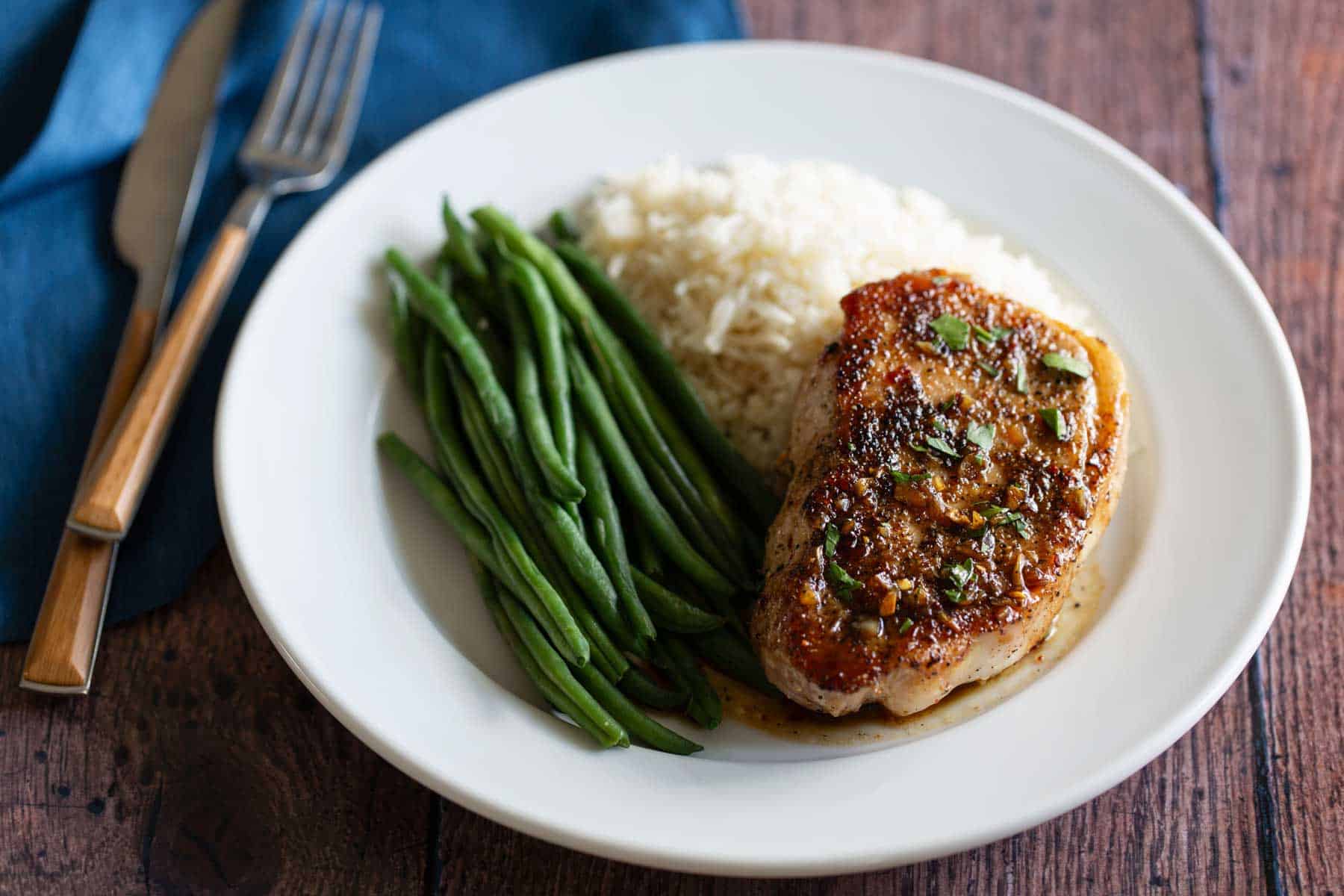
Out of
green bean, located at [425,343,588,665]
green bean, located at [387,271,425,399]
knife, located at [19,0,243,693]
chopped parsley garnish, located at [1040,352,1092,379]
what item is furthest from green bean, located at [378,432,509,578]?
chopped parsley garnish, located at [1040,352,1092,379]

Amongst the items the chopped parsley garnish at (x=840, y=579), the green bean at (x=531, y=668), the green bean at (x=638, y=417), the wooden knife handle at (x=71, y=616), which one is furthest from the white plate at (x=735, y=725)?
the green bean at (x=638, y=417)

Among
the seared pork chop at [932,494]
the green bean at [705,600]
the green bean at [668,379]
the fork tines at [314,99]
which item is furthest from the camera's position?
the fork tines at [314,99]

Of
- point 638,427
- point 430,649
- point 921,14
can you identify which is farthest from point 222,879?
point 921,14

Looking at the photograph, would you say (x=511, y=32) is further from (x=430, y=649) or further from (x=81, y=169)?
(x=430, y=649)

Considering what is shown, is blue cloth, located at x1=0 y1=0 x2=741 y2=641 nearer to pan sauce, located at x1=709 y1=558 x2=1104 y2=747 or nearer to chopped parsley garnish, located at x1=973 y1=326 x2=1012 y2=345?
pan sauce, located at x1=709 y1=558 x2=1104 y2=747

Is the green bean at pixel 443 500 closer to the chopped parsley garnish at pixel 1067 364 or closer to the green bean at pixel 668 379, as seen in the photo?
the green bean at pixel 668 379

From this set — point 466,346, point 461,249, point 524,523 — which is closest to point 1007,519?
point 524,523

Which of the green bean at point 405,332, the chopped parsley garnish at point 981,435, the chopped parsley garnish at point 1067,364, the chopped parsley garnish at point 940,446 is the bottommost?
the green bean at point 405,332
